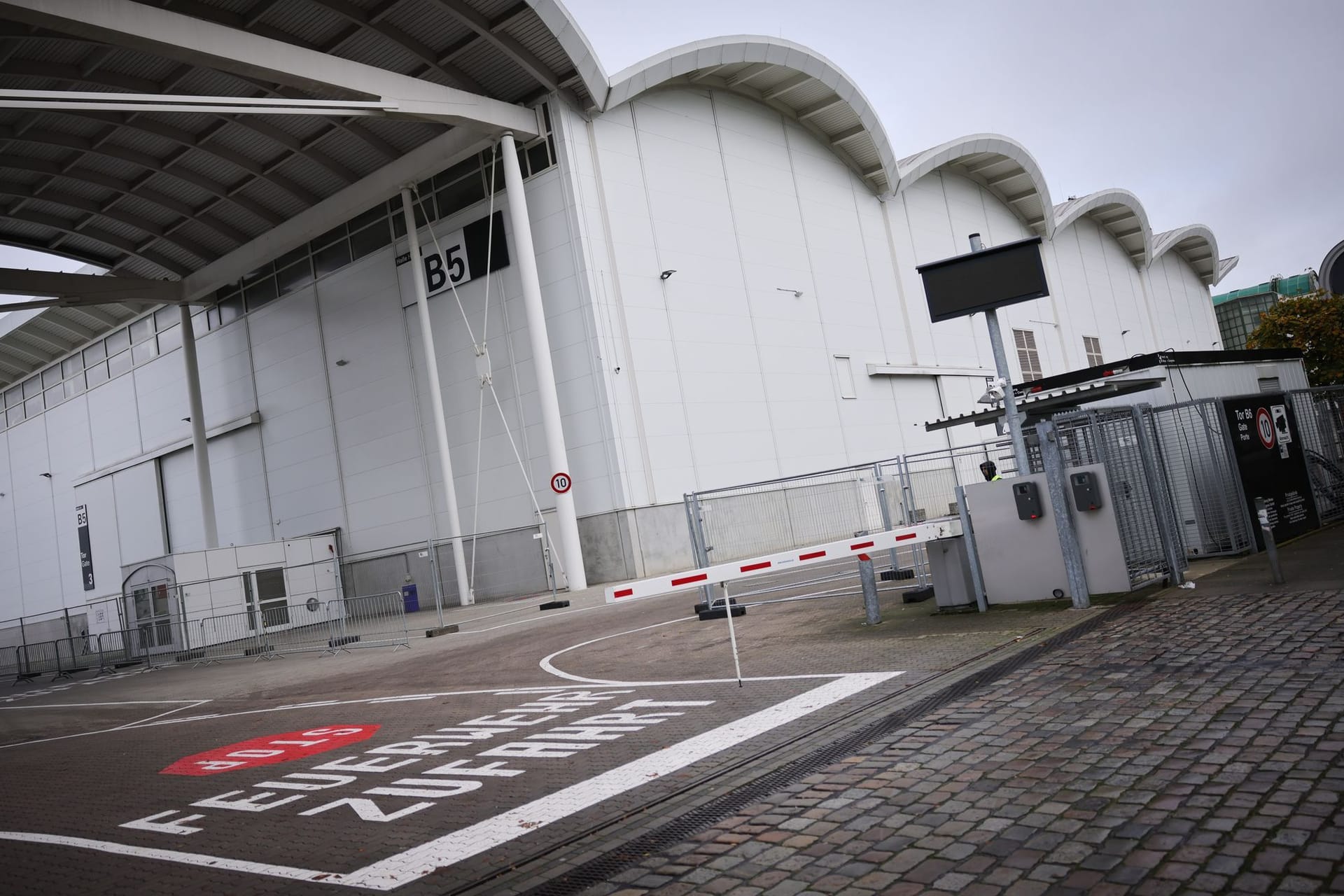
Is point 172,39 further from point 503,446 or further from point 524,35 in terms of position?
point 503,446

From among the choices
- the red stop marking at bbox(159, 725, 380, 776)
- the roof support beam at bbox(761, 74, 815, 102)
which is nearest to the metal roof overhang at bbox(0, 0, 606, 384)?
the roof support beam at bbox(761, 74, 815, 102)

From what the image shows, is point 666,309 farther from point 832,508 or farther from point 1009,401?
point 1009,401

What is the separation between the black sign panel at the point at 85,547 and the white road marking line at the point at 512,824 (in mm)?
47411

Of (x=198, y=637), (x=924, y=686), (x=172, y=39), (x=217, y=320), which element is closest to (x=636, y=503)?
(x=198, y=637)

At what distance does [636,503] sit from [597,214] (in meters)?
8.78

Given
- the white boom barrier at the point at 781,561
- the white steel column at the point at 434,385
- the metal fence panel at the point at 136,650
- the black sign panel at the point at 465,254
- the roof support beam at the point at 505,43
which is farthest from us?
the white steel column at the point at 434,385

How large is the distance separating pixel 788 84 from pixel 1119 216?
29061 mm

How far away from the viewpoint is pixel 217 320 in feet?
132

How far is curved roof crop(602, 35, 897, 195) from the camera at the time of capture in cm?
2898

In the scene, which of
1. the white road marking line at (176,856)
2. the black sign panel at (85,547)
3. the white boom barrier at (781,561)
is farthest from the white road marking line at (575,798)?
A: the black sign panel at (85,547)

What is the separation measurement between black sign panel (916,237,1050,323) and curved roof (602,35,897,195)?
65.0 feet

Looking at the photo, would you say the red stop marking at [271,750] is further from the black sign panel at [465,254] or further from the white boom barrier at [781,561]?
the black sign panel at [465,254]

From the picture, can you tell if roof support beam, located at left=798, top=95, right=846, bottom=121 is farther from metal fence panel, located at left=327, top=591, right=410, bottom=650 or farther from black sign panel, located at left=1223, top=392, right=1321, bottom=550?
Result: metal fence panel, located at left=327, top=591, right=410, bottom=650

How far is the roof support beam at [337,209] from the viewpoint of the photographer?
28922 millimetres
